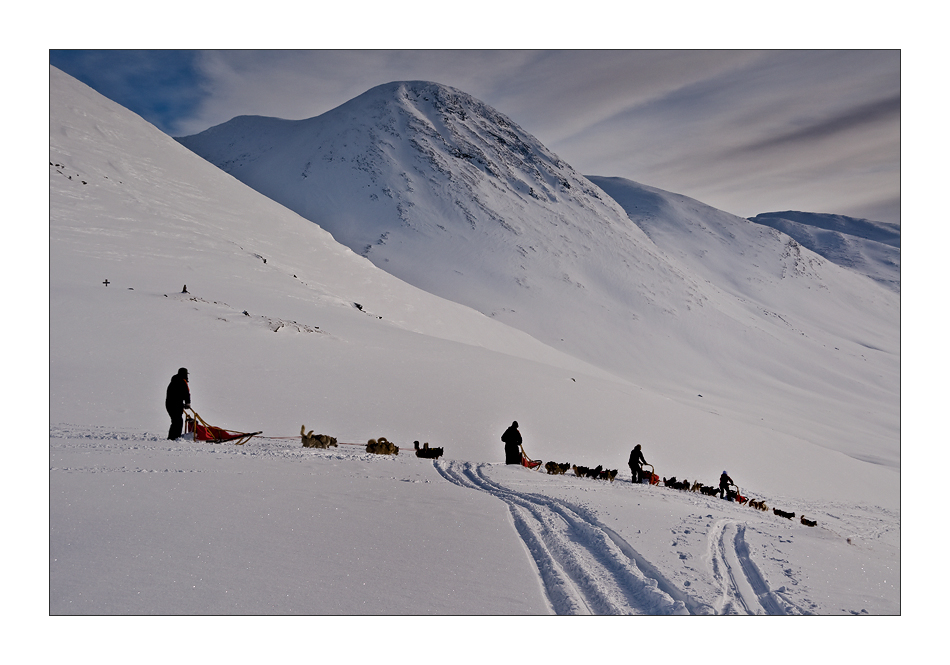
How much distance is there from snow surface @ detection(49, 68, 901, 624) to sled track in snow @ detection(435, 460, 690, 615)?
4 cm

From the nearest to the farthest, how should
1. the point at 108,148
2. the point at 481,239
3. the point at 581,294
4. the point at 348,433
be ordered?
1. the point at 348,433
2. the point at 108,148
3. the point at 581,294
4. the point at 481,239

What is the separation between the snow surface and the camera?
19.1ft

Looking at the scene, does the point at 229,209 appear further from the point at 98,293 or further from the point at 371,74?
the point at 371,74

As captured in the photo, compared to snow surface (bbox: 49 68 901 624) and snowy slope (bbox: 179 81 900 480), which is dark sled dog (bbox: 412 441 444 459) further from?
snowy slope (bbox: 179 81 900 480)

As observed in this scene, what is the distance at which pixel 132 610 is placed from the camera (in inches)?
206

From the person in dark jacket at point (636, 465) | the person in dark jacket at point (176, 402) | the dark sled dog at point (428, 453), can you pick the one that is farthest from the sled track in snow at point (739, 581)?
the person in dark jacket at point (176, 402)

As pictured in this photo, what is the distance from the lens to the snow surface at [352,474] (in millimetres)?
5824

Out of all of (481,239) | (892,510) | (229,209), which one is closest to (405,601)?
(892,510)

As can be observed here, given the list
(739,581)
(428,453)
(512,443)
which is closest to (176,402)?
(428,453)

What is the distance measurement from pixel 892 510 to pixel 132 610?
1899 cm

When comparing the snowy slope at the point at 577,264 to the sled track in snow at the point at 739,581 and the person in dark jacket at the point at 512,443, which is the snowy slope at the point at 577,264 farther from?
the sled track in snow at the point at 739,581

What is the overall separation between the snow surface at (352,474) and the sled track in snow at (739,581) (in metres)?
0.04

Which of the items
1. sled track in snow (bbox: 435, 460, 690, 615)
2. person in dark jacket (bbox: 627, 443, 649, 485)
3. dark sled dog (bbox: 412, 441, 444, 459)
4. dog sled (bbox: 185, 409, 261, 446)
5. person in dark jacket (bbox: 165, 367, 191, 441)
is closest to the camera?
sled track in snow (bbox: 435, 460, 690, 615)

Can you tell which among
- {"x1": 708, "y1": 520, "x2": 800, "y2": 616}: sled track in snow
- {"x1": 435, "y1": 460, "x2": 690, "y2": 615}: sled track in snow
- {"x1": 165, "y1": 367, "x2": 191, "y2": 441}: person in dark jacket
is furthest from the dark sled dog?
{"x1": 708, "y1": 520, "x2": 800, "y2": 616}: sled track in snow
